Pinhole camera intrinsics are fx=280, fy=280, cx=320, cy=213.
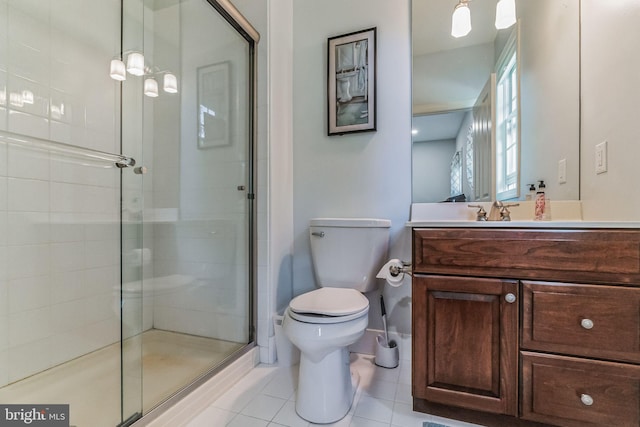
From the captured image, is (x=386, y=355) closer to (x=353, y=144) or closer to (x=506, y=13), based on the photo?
(x=353, y=144)

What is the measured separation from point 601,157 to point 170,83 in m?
2.17

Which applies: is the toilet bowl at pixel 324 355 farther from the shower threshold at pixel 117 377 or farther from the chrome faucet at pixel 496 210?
the chrome faucet at pixel 496 210

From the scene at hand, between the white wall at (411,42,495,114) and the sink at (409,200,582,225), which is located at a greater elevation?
the white wall at (411,42,495,114)

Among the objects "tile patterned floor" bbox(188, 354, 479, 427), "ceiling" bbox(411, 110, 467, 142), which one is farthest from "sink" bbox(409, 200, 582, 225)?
"tile patterned floor" bbox(188, 354, 479, 427)

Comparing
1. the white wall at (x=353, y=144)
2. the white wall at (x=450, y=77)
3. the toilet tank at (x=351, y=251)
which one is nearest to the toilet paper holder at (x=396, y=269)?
the toilet tank at (x=351, y=251)

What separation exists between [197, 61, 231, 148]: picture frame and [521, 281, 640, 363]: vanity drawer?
167 centimetres

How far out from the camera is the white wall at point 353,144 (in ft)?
5.39

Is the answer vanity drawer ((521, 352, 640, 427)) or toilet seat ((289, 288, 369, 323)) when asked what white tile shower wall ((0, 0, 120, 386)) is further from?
vanity drawer ((521, 352, 640, 427))

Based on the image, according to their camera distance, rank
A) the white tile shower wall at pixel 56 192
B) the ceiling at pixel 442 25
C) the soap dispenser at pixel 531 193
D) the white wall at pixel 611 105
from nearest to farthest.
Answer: the white wall at pixel 611 105 < the white tile shower wall at pixel 56 192 < the soap dispenser at pixel 531 193 < the ceiling at pixel 442 25

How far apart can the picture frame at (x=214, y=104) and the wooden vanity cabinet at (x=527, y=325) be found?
1301 mm

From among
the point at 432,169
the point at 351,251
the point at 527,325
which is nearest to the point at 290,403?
the point at 351,251

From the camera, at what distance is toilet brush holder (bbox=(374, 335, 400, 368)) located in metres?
1.52

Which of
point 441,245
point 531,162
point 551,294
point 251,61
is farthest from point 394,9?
point 551,294

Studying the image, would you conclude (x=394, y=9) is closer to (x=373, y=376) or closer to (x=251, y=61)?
(x=251, y=61)
